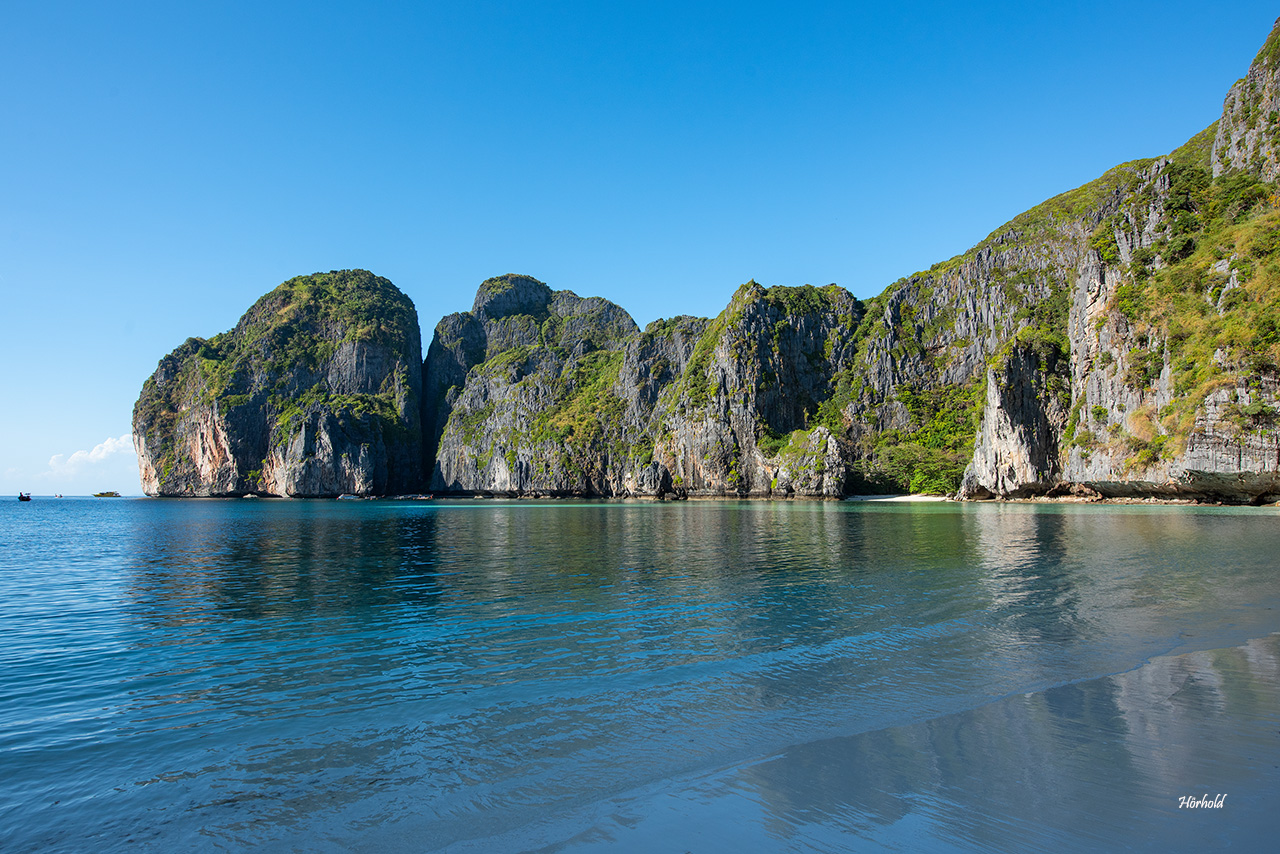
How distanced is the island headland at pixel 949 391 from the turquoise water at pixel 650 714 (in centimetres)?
5767

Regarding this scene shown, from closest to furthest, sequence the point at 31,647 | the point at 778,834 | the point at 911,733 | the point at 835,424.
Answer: the point at 778,834
the point at 911,733
the point at 31,647
the point at 835,424

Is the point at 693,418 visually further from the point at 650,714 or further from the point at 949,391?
the point at 650,714

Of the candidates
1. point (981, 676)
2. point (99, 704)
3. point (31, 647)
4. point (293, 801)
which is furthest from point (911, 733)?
point (31, 647)

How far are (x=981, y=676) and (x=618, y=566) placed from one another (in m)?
17.4

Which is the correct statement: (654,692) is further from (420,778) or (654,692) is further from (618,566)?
(618,566)

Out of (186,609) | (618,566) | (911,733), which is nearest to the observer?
(911,733)

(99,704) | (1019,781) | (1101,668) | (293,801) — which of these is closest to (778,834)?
(1019,781)

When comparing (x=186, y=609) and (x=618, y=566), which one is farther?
(x=618, y=566)

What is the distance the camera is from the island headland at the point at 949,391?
62.2m

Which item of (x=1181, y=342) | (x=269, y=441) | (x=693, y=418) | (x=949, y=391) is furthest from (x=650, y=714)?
(x=269, y=441)

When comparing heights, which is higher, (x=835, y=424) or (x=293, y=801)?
(x=835, y=424)

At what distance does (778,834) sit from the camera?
18.5ft

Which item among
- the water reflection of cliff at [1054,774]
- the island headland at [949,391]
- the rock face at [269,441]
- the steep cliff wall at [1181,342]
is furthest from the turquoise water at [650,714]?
the rock face at [269,441]

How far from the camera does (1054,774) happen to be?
6711 millimetres
